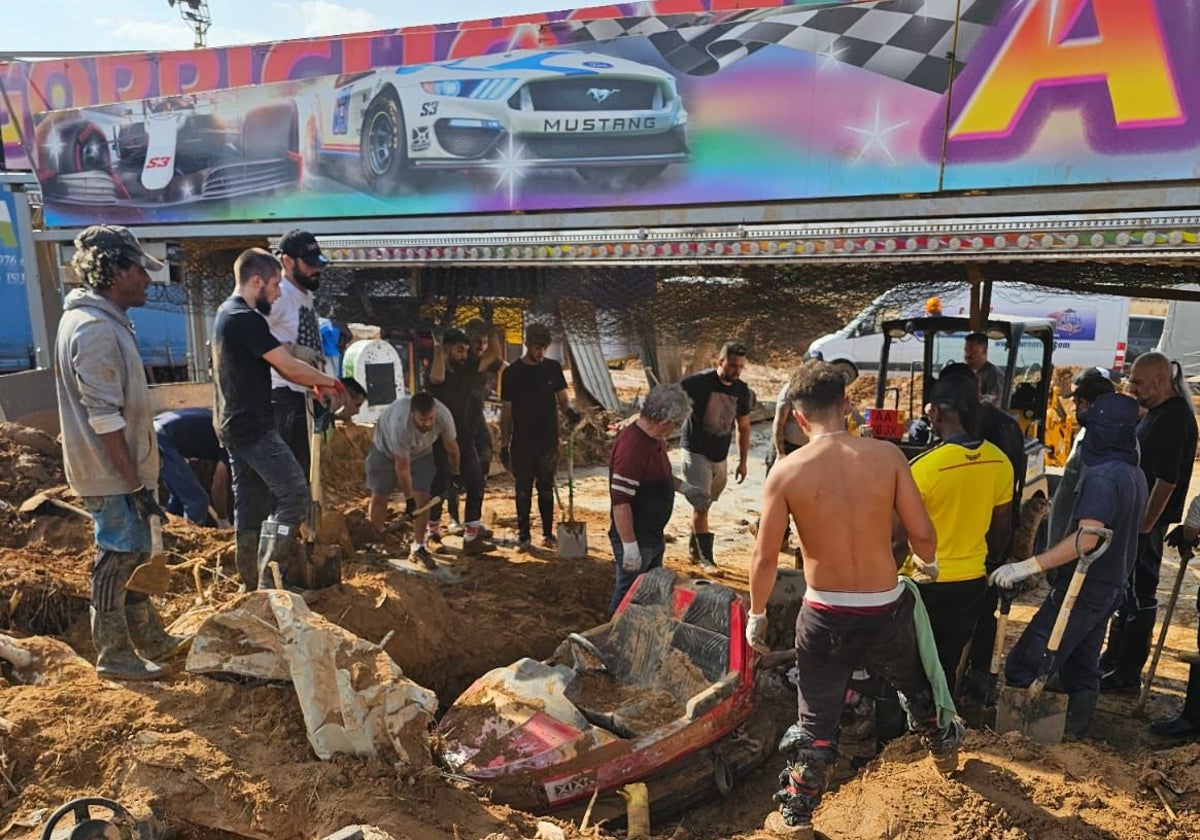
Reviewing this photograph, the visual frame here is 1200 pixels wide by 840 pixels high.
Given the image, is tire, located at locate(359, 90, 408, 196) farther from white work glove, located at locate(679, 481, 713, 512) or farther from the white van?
the white van

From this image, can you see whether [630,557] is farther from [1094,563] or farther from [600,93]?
[600,93]

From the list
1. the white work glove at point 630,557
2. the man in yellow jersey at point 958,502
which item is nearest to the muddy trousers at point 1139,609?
the man in yellow jersey at point 958,502

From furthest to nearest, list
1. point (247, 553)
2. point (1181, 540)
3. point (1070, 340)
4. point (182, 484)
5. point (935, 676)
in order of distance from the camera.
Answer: point (1070, 340) → point (182, 484) → point (247, 553) → point (1181, 540) → point (935, 676)

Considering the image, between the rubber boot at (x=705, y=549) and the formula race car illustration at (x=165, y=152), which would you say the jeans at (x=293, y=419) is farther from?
the rubber boot at (x=705, y=549)

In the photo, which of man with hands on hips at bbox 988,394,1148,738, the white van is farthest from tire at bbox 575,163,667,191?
the white van

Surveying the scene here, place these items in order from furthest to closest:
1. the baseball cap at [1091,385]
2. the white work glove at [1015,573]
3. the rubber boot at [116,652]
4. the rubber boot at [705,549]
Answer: the rubber boot at [705,549] < the baseball cap at [1091,385] < the white work glove at [1015,573] < the rubber boot at [116,652]

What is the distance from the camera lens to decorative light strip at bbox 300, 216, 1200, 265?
12.6 ft

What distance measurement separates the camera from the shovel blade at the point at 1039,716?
3.84m

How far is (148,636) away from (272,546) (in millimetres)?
685

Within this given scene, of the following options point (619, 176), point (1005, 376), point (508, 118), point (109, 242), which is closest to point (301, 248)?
point (109, 242)

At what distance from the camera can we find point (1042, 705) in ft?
12.6

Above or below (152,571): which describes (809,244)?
above

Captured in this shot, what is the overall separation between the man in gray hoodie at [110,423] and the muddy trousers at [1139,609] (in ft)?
17.8

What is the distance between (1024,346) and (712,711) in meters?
8.14
